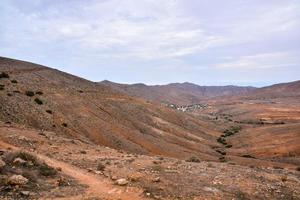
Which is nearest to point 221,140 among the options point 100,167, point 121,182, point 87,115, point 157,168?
point 87,115

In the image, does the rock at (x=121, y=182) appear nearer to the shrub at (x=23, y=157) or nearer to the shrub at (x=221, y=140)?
the shrub at (x=23, y=157)

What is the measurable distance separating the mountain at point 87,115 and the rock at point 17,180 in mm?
22479

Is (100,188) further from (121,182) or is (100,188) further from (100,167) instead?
(100,167)

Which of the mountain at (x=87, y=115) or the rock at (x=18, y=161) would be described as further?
the mountain at (x=87, y=115)

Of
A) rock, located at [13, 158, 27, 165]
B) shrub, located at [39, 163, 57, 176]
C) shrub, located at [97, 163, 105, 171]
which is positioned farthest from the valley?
shrub, located at [39, 163, 57, 176]

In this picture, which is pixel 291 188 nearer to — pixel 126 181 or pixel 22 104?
pixel 126 181

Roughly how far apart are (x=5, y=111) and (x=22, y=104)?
12.3ft

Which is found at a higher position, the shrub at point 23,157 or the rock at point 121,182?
the shrub at point 23,157

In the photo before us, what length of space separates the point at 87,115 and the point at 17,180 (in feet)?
113

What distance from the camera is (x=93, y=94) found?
210 feet

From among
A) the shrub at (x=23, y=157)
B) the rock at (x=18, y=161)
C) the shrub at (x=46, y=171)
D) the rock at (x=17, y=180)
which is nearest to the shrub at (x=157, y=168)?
the shrub at (x=46, y=171)

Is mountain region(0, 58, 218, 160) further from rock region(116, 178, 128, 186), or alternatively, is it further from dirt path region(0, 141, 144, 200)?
rock region(116, 178, 128, 186)

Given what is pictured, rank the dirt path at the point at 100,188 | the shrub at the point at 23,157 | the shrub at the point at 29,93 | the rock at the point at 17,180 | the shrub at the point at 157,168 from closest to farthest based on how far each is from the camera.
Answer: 1. the rock at the point at 17,180
2. the dirt path at the point at 100,188
3. the shrub at the point at 23,157
4. the shrub at the point at 157,168
5. the shrub at the point at 29,93

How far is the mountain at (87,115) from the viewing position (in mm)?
40625
